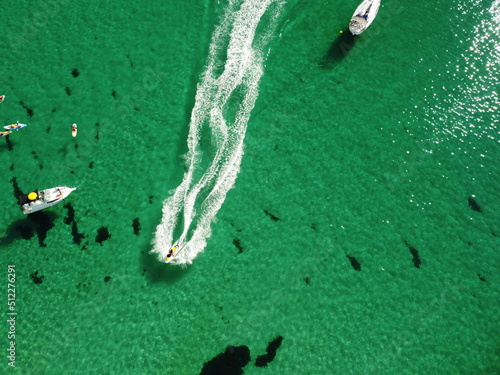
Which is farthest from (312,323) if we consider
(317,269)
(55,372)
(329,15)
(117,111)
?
(329,15)

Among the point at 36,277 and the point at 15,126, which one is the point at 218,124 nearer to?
the point at 15,126

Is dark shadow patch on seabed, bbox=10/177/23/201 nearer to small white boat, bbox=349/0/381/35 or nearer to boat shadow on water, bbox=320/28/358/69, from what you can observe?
boat shadow on water, bbox=320/28/358/69

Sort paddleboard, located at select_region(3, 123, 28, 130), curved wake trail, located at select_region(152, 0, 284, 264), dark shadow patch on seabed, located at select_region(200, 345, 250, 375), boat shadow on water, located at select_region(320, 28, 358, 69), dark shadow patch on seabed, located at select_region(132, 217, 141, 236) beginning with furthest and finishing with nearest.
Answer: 1. boat shadow on water, located at select_region(320, 28, 358, 69)
2. paddleboard, located at select_region(3, 123, 28, 130)
3. dark shadow patch on seabed, located at select_region(132, 217, 141, 236)
4. curved wake trail, located at select_region(152, 0, 284, 264)
5. dark shadow patch on seabed, located at select_region(200, 345, 250, 375)

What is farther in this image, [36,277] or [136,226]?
[136,226]

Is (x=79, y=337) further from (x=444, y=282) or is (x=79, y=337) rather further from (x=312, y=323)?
(x=444, y=282)

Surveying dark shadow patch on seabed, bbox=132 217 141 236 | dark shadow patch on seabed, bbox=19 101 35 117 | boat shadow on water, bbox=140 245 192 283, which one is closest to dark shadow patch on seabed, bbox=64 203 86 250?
dark shadow patch on seabed, bbox=132 217 141 236

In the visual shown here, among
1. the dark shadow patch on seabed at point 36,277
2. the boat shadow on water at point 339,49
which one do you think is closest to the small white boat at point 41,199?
the dark shadow patch on seabed at point 36,277

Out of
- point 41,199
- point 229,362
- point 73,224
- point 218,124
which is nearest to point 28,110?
point 41,199
